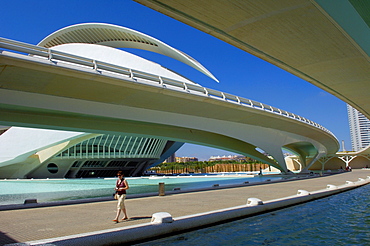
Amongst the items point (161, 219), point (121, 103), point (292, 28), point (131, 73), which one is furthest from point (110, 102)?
point (292, 28)

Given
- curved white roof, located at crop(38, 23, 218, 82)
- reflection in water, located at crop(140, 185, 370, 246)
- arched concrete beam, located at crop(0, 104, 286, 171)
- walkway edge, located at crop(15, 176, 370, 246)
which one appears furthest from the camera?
curved white roof, located at crop(38, 23, 218, 82)

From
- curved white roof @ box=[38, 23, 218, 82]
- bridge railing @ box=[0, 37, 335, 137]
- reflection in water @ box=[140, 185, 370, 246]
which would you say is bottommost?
reflection in water @ box=[140, 185, 370, 246]

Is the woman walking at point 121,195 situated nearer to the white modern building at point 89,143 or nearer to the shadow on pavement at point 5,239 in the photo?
the shadow on pavement at point 5,239

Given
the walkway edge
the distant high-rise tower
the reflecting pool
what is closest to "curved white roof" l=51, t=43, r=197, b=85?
the reflecting pool

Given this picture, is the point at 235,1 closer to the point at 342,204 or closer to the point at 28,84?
the point at 342,204

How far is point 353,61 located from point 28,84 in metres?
12.6

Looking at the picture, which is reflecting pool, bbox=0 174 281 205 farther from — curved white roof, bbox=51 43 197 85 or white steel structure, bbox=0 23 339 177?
curved white roof, bbox=51 43 197 85

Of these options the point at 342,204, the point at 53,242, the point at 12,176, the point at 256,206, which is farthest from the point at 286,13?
the point at 12,176

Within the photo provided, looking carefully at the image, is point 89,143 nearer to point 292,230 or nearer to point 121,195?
point 121,195

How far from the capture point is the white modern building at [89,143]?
31.1m

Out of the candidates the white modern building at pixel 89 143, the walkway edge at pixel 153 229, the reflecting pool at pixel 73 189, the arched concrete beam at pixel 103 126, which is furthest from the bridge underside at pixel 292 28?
the white modern building at pixel 89 143

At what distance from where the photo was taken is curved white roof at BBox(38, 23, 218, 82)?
1377 inches

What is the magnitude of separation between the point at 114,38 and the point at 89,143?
1491 centimetres

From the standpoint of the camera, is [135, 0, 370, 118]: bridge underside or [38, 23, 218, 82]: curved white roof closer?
[135, 0, 370, 118]: bridge underside
